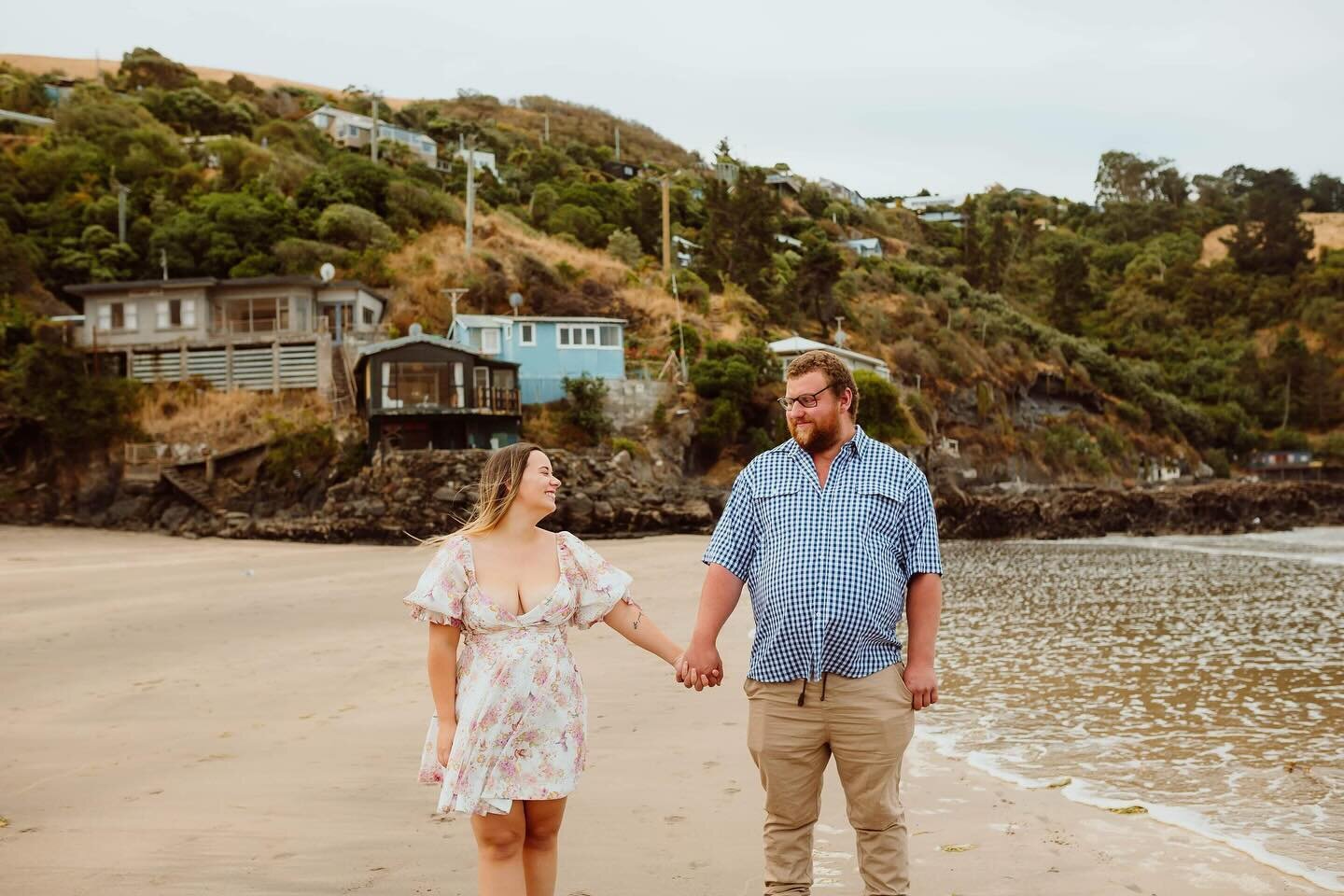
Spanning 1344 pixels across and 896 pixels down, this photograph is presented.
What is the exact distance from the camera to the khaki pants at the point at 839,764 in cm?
385

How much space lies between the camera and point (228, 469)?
117 feet

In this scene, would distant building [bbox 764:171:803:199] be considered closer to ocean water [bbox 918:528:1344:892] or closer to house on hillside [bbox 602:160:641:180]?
house on hillside [bbox 602:160:641:180]

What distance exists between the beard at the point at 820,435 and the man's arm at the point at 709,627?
0.57 metres

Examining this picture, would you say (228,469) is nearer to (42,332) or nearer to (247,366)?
(247,366)

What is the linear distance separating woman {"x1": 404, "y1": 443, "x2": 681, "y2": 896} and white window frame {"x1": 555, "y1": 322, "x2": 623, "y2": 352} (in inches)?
1522

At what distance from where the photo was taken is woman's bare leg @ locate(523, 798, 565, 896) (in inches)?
152

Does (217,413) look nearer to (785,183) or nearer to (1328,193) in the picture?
(785,183)

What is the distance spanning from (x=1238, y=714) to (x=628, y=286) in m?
44.9

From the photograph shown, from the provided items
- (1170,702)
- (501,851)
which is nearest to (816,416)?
(501,851)

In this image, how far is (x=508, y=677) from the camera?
3.77 meters

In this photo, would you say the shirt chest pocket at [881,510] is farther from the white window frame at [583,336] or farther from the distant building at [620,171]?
the distant building at [620,171]

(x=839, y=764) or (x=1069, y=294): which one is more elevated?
(x=1069, y=294)

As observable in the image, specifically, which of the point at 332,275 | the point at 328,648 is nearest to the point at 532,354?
the point at 332,275

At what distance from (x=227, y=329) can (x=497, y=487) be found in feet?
130
